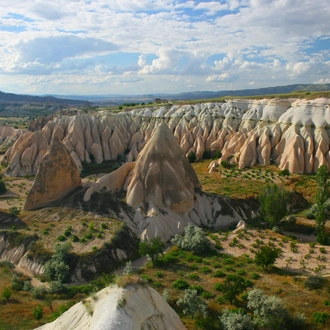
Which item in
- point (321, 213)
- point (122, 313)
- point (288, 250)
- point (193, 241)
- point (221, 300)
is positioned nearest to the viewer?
point (122, 313)

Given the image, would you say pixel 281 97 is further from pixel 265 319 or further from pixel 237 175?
pixel 265 319

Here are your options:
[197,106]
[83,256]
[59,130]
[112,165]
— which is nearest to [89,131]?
[59,130]

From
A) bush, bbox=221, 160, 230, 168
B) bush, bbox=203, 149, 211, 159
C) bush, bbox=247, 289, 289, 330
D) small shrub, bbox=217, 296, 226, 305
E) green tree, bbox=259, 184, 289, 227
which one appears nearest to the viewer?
bush, bbox=247, 289, 289, 330

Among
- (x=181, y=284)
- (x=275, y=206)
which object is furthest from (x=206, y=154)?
(x=181, y=284)

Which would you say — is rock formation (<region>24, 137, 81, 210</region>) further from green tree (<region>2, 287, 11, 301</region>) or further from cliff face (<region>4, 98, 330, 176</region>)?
cliff face (<region>4, 98, 330, 176</region>)

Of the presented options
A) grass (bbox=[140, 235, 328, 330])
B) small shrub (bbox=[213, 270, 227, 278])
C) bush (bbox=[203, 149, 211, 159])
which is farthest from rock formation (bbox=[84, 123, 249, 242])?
bush (bbox=[203, 149, 211, 159])

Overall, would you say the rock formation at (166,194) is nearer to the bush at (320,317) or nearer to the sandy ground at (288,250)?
the sandy ground at (288,250)

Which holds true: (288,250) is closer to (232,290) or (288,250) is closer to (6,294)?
(232,290)
